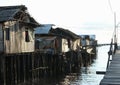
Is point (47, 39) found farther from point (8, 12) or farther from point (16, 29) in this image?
point (8, 12)

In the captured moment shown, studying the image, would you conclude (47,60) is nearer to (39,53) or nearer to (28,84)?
(39,53)

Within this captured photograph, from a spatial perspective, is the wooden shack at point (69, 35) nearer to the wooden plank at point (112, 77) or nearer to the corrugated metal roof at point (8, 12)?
the corrugated metal roof at point (8, 12)

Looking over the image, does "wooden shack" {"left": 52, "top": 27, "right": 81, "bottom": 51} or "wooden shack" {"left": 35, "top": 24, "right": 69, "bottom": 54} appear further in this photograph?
"wooden shack" {"left": 52, "top": 27, "right": 81, "bottom": 51}

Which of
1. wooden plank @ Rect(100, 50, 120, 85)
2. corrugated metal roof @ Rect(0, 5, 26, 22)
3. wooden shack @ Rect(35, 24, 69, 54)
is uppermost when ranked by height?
corrugated metal roof @ Rect(0, 5, 26, 22)

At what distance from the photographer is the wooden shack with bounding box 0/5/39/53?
88.7 ft

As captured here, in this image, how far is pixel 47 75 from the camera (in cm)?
3784

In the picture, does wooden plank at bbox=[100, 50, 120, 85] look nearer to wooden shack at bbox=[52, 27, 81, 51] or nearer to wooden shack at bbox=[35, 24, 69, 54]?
wooden shack at bbox=[35, 24, 69, 54]

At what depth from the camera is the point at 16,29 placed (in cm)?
3000

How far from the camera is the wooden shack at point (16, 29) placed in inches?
1064

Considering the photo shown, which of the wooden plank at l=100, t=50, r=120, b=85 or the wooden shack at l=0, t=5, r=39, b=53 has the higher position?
the wooden shack at l=0, t=5, r=39, b=53

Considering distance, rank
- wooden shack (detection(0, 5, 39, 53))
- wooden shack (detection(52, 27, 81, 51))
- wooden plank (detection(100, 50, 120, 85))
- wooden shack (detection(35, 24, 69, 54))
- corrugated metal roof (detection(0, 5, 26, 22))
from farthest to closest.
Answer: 1. wooden shack (detection(52, 27, 81, 51))
2. wooden shack (detection(35, 24, 69, 54))
3. wooden shack (detection(0, 5, 39, 53))
4. corrugated metal roof (detection(0, 5, 26, 22))
5. wooden plank (detection(100, 50, 120, 85))

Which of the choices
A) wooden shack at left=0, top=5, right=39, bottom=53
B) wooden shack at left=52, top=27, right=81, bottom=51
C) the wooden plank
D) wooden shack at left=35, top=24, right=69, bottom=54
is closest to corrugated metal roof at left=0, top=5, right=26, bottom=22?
wooden shack at left=0, top=5, right=39, bottom=53

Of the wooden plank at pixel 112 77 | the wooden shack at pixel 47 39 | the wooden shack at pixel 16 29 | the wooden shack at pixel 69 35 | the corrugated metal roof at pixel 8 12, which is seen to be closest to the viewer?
the wooden plank at pixel 112 77

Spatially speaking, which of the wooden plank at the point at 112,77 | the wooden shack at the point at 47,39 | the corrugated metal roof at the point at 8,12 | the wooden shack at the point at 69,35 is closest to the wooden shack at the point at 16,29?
the corrugated metal roof at the point at 8,12
